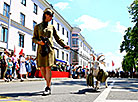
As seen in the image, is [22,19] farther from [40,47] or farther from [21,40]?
[40,47]

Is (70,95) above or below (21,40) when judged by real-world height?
below

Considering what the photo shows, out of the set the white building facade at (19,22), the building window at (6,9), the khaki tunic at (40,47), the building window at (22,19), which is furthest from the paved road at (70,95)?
the building window at (22,19)

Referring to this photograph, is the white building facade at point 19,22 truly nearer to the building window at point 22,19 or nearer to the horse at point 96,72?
the building window at point 22,19

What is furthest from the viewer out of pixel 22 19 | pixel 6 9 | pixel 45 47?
pixel 22 19

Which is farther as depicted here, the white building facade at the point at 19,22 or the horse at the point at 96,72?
the white building facade at the point at 19,22

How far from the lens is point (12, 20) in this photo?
25047 mm

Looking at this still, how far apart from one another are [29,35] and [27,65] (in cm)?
1519

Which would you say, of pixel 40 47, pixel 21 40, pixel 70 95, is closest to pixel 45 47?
pixel 40 47

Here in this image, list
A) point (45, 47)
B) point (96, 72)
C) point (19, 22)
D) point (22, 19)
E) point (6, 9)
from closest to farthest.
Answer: point (45, 47), point (96, 72), point (6, 9), point (19, 22), point (22, 19)

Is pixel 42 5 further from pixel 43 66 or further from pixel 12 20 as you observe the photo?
pixel 43 66

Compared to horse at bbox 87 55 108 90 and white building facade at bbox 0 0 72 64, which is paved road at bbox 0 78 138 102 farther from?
white building facade at bbox 0 0 72 64

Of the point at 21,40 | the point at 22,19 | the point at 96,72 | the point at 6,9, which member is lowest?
the point at 96,72

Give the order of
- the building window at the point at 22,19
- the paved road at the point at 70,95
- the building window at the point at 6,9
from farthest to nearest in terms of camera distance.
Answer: the building window at the point at 22,19
the building window at the point at 6,9
the paved road at the point at 70,95

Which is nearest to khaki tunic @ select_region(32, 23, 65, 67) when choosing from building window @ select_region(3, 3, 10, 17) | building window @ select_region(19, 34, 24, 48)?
building window @ select_region(3, 3, 10, 17)
